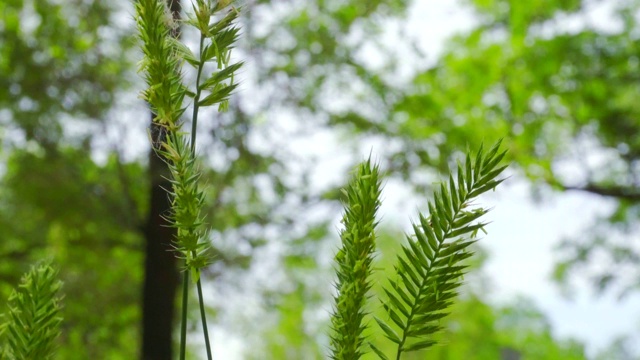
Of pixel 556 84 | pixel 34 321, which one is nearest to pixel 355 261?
pixel 34 321

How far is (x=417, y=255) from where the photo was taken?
2.93 feet

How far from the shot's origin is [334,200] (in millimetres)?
5547

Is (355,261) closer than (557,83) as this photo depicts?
Yes

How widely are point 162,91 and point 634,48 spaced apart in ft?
26.3

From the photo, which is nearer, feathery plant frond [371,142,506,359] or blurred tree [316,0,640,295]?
feathery plant frond [371,142,506,359]

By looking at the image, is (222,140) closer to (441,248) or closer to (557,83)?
(441,248)

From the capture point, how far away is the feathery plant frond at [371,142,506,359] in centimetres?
86

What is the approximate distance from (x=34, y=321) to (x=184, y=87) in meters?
0.38

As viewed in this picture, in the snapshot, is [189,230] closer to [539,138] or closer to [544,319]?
[539,138]

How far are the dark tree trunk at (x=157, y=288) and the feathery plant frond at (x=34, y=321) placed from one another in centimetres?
343

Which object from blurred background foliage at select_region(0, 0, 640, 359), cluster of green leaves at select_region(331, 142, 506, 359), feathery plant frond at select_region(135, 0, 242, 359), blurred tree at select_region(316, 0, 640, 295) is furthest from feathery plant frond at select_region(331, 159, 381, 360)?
blurred tree at select_region(316, 0, 640, 295)

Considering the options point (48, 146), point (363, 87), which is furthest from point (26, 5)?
point (363, 87)

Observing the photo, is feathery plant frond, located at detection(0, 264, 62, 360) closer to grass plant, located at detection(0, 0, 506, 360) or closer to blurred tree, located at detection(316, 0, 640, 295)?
grass plant, located at detection(0, 0, 506, 360)

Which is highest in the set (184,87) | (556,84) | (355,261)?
(556,84)
